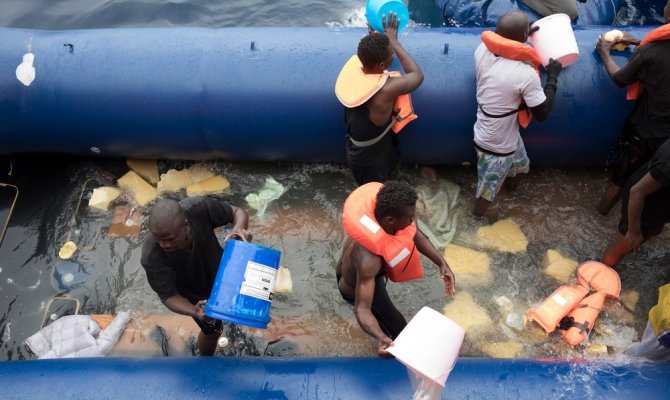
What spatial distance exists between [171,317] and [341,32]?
2216 mm

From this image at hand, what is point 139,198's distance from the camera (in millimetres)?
3945

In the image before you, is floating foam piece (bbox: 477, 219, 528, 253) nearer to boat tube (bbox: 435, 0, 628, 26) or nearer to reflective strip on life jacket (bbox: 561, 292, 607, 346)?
reflective strip on life jacket (bbox: 561, 292, 607, 346)

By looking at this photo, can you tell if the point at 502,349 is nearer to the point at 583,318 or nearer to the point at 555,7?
the point at 583,318

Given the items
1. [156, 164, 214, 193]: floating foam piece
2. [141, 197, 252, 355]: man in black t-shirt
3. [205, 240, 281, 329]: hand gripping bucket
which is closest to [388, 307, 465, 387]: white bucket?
[205, 240, 281, 329]: hand gripping bucket

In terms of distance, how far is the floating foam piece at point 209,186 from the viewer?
397 centimetres

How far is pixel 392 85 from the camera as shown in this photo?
289cm

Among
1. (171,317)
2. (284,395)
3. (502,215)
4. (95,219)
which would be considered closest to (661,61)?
(502,215)

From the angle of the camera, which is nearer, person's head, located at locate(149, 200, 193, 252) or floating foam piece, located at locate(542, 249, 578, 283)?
person's head, located at locate(149, 200, 193, 252)

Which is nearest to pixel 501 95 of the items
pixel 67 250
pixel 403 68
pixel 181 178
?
pixel 403 68

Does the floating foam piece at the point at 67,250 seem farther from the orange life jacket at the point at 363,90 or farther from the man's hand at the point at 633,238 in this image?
the man's hand at the point at 633,238

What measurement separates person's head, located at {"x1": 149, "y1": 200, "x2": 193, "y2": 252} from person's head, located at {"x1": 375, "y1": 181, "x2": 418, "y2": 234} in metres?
0.84

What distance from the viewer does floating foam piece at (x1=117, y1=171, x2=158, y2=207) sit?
3.95 metres

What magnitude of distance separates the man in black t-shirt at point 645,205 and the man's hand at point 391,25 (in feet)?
5.09

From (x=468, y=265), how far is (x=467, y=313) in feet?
1.16
